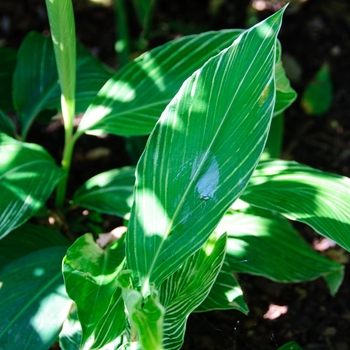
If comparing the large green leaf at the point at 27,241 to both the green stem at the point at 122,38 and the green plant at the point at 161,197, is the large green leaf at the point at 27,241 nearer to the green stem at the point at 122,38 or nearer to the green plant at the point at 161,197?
the green plant at the point at 161,197

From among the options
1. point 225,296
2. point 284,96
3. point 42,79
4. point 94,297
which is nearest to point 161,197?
point 94,297

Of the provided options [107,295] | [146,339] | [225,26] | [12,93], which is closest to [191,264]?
[107,295]

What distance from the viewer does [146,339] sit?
74 cm

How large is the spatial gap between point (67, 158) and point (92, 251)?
0.27m

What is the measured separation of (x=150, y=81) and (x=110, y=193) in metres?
0.28

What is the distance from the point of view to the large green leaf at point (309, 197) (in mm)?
977

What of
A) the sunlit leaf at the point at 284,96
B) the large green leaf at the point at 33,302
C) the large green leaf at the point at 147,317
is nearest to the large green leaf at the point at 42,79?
the large green leaf at the point at 33,302

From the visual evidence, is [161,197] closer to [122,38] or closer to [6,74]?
[6,74]

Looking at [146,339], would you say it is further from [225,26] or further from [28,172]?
[225,26]

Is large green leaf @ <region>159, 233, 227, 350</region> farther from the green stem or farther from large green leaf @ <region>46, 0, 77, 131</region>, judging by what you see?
the green stem

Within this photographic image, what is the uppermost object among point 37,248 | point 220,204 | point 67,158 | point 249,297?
point 220,204

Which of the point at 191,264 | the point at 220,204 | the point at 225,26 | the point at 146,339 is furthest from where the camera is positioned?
the point at 225,26

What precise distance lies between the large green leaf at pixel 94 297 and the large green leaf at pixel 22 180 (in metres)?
0.15

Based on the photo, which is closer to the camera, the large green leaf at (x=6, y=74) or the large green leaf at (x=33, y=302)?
the large green leaf at (x=33, y=302)
